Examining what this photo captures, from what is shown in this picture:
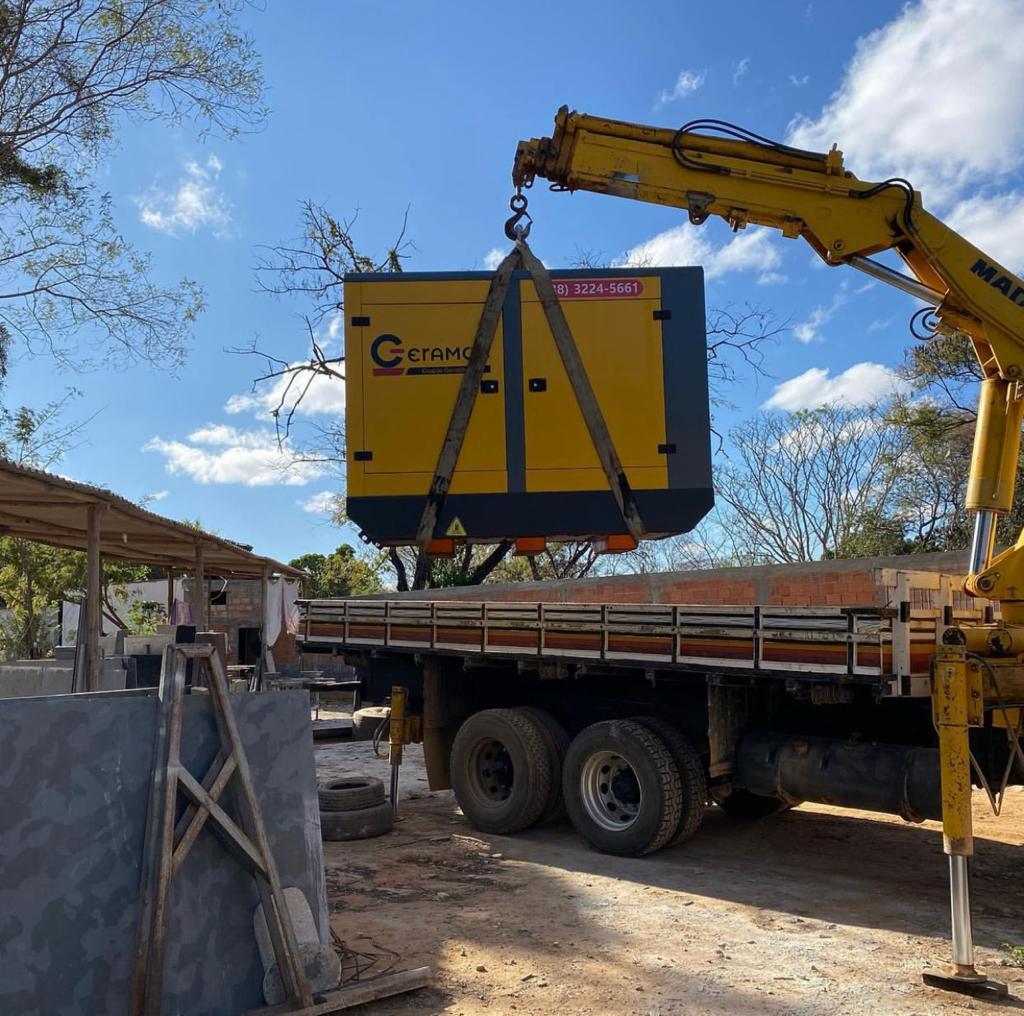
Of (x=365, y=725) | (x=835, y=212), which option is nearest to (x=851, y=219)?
(x=835, y=212)

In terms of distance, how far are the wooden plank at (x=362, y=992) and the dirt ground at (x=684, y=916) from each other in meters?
0.08

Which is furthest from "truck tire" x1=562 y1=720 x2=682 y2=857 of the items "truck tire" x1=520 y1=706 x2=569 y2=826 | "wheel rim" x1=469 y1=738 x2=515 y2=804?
"wheel rim" x1=469 y1=738 x2=515 y2=804

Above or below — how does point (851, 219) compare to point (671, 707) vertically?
above

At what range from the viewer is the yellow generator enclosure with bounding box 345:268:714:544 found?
24.5ft

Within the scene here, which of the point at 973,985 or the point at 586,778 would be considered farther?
the point at 586,778

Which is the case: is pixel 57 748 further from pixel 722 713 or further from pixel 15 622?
pixel 15 622

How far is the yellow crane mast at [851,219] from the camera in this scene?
22.9ft

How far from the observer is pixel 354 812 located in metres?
8.40

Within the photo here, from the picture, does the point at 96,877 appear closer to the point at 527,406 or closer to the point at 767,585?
the point at 527,406

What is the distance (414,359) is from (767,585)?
5345mm

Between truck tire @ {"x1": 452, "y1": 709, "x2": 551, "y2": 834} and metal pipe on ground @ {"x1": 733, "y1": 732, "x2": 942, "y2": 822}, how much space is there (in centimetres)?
173

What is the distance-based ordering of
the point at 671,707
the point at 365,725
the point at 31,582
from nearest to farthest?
1. the point at 671,707
2. the point at 365,725
3. the point at 31,582

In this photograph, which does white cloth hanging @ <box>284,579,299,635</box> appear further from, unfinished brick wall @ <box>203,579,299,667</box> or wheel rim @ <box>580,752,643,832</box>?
wheel rim @ <box>580,752,643,832</box>

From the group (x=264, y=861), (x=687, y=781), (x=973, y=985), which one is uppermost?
(x=264, y=861)
